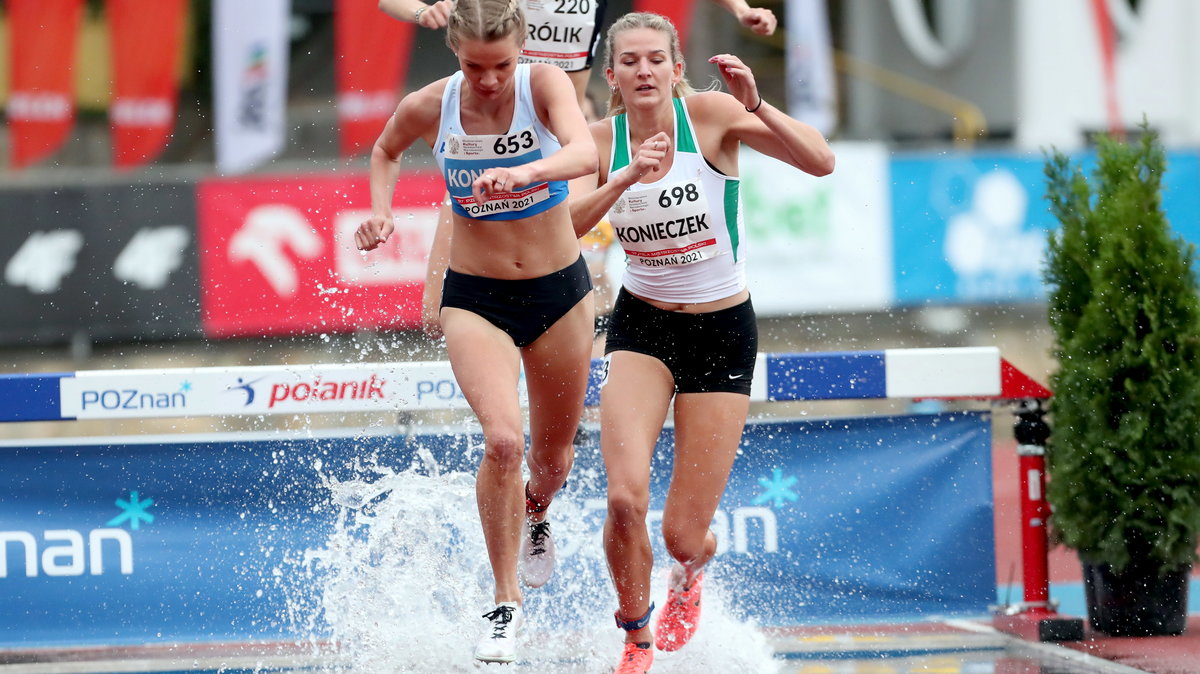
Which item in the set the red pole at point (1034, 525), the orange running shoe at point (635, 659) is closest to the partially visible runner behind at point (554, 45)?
the orange running shoe at point (635, 659)

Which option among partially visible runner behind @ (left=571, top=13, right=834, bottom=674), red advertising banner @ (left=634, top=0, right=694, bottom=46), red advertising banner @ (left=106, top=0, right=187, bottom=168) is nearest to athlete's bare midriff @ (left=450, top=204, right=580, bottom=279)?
partially visible runner behind @ (left=571, top=13, right=834, bottom=674)

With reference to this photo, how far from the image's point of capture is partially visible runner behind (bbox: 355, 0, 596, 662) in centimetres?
514

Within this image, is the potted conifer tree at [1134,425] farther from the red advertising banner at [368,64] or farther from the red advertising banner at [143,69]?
the red advertising banner at [143,69]

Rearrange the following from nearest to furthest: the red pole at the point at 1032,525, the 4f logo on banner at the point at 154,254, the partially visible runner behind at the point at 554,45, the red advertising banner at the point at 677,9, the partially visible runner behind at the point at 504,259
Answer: the partially visible runner behind at the point at 504,259, the partially visible runner behind at the point at 554,45, the red pole at the point at 1032,525, the 4f logo on banner at the point at 154,254, the red advertising banner at the point at 677,9

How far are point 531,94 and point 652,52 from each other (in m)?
0.48

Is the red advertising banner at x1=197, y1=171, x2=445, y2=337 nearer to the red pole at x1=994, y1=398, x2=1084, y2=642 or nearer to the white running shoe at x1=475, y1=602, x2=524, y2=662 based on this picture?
the red pole at x1=994, y1=398, x2=1084, y2=642

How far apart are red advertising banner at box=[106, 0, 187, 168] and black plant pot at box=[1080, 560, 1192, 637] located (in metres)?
10.5

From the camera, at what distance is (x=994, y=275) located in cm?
1320

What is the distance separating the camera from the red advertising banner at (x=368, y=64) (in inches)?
541

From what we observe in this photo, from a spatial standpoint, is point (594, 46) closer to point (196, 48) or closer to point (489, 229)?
point (489, 229)

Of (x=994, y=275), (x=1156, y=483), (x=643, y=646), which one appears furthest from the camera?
(x=994, y=275)

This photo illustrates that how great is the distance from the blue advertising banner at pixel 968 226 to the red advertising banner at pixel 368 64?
485cm

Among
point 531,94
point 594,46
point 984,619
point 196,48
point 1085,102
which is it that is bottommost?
point 984,619

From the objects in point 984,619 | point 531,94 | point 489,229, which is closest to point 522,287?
point 489,229
